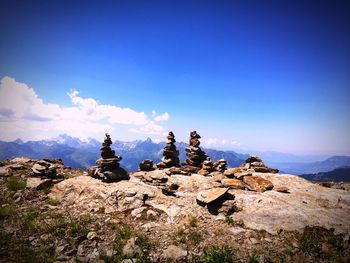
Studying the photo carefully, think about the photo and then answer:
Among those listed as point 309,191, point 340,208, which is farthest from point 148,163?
point 340,208

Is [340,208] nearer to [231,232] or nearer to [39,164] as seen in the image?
[231,232]

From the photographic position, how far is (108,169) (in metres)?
24.6

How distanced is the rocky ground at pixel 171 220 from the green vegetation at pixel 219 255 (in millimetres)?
54

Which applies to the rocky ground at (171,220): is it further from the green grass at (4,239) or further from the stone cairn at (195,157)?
the stone cairn at (195,157)

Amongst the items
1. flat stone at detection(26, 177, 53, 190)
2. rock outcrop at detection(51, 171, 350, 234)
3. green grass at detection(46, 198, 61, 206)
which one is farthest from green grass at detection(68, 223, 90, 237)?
flat stone at detection(26, 177, 53, 190)

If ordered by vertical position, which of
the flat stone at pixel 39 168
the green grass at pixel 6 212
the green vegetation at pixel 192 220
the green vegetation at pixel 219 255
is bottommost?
the green vegetation at pixel 219 255

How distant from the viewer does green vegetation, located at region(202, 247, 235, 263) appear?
493 inches

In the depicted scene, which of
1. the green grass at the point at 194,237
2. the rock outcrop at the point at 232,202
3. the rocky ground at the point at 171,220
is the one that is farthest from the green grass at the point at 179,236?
the rock outcrop at the point at 232,202

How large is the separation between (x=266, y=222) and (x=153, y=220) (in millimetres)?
9012

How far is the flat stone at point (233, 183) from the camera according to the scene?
22.3m

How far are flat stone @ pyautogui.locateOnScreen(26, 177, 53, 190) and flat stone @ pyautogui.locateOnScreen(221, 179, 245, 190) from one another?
1894cm

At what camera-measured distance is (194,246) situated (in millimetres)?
14148

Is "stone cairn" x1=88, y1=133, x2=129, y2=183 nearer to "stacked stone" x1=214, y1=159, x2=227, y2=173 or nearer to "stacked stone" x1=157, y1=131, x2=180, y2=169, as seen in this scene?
"stacked stone" x1=157, y1=131, x2=180, y2=169

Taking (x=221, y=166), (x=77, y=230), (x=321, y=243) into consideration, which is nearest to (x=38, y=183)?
(x=77, y=230)
